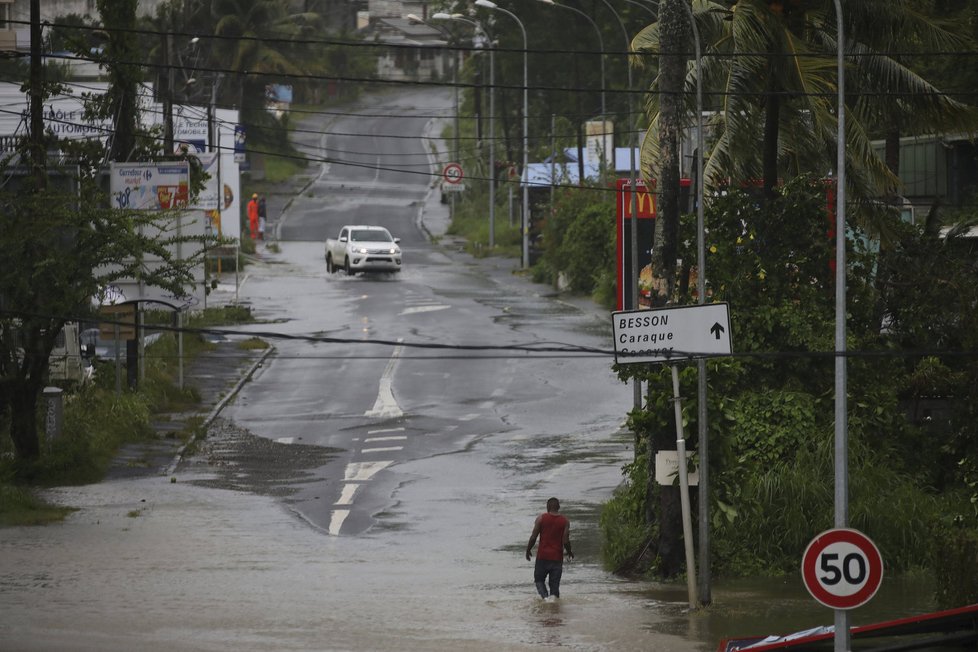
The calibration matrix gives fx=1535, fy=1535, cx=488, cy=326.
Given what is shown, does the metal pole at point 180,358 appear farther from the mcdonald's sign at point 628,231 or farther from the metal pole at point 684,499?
the metal pole at point 684,499

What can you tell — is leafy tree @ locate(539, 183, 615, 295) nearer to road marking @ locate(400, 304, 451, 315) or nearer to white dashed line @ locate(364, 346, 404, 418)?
road marking @ locate(400, 304, 451, 315)

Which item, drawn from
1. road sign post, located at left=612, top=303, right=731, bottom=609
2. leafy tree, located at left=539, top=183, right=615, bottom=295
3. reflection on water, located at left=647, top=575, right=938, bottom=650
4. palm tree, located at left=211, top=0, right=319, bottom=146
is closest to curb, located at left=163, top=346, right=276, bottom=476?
reflection on water, located at left=647, top=575, right=938, bottom=650

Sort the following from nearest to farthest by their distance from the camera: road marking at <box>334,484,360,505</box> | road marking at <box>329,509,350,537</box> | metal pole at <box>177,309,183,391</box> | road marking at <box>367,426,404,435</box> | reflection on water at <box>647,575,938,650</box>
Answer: reflection on water at <box>647,575,938,650</box> → road marking at <box>329,509,350,537</box> → road marking at <box>334,484,360,505</box> → road marking at <box>367,426,404,435</box> → metal pole at <box>177,309,183,391</box>

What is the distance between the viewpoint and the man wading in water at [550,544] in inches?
703

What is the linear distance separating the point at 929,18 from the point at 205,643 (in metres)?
14.3

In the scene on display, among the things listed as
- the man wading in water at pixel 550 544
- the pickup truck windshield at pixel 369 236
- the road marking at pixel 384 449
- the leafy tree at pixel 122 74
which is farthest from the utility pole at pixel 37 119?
the pickup truck windshield at pixel 369 236

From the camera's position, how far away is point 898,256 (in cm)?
2411

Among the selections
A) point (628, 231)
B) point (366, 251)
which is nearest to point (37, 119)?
point (628, 231)

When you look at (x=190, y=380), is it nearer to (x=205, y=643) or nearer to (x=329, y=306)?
(x=329, y=306)

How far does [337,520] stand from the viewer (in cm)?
2389

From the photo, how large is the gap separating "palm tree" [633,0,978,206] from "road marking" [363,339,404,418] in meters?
9.37

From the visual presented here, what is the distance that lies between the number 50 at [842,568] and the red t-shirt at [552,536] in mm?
5306

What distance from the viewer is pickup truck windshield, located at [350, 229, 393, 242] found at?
55.1m

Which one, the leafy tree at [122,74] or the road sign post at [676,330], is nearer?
the road sign post at [676,330]
